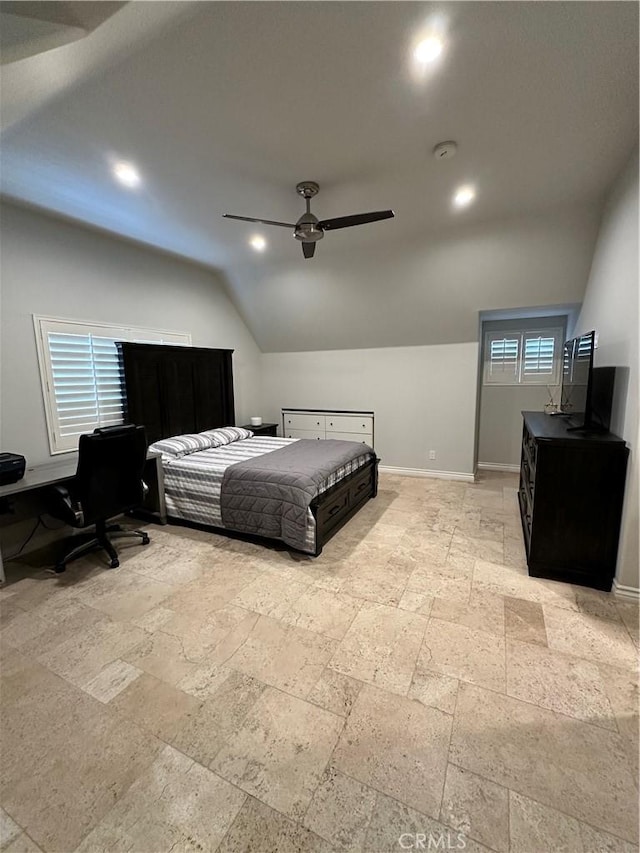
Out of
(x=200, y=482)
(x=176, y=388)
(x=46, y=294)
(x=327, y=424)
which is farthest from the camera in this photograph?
(x=327, y=424)

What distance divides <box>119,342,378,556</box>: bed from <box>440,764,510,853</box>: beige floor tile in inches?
66.3

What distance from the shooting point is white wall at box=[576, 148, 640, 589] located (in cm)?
218

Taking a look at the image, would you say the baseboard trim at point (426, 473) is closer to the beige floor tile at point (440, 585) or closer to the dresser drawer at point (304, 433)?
the dresser drawer at point (304, 433)

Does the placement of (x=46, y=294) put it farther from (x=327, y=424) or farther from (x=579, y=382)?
(x=579, y=382)

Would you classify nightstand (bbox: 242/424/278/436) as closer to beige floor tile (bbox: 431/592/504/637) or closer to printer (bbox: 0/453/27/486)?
printer (bbox: 0/453/27/486)

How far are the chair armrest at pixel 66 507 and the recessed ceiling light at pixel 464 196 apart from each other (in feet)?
12.6

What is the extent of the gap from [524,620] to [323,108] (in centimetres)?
315

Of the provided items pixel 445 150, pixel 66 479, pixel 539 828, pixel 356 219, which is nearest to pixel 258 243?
pixel 356 219

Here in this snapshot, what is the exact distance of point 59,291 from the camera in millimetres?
3217

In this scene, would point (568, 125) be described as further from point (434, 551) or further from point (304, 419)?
point (304, 419)

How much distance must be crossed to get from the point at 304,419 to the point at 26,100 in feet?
15.0

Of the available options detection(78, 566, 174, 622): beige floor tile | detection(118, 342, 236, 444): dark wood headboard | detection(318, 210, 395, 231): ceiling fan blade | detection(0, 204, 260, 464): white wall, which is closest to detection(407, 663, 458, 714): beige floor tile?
detection(78, 566, 174, 622): beige floor tile

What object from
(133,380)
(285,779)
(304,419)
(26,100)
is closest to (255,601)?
(285,779)

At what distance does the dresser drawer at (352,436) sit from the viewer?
17.9ft
